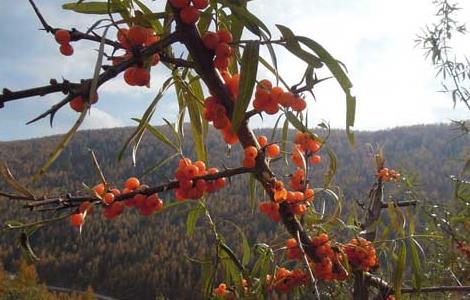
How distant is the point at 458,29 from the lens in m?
2.74

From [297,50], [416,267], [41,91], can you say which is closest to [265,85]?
[297,50]

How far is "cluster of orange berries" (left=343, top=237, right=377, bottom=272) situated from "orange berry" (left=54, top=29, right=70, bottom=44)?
2.50ft

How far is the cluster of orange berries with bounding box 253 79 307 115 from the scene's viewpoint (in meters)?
Result: 0.73

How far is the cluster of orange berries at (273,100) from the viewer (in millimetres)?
725

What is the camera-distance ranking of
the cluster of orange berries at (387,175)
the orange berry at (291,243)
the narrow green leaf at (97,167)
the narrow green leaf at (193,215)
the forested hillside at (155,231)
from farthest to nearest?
1. the forested hillside at (155,231)
2. the cluster of orange berries at (387,175)
3. the narrow green leaf at (193,215)
4. the orange berry at (291,243)
5. the narrow green leaf at (97,167)

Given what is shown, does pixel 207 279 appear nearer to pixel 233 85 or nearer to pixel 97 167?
pixel 97 167

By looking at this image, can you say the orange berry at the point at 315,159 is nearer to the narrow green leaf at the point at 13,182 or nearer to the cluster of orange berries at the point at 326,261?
the cluster of orange berries at the point at 326,261

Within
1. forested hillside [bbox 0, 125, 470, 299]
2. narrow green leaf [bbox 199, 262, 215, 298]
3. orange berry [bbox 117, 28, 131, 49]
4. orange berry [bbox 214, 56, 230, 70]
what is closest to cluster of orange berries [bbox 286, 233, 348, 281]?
narrow green leaf [bbox 199, 262, 215, 298]

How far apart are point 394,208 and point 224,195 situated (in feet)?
157

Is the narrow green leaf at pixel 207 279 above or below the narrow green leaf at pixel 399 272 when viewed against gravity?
below

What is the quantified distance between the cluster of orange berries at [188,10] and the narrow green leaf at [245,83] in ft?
0.32

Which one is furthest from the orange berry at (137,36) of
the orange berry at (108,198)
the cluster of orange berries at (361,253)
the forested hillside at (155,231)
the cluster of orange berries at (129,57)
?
the forested hillside at (155,231)

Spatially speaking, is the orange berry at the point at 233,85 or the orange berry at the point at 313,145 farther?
the orange berry at the point at 313,145

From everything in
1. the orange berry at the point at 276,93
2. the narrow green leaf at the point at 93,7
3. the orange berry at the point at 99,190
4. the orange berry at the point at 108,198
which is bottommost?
the orange berry at the point at 108,198
